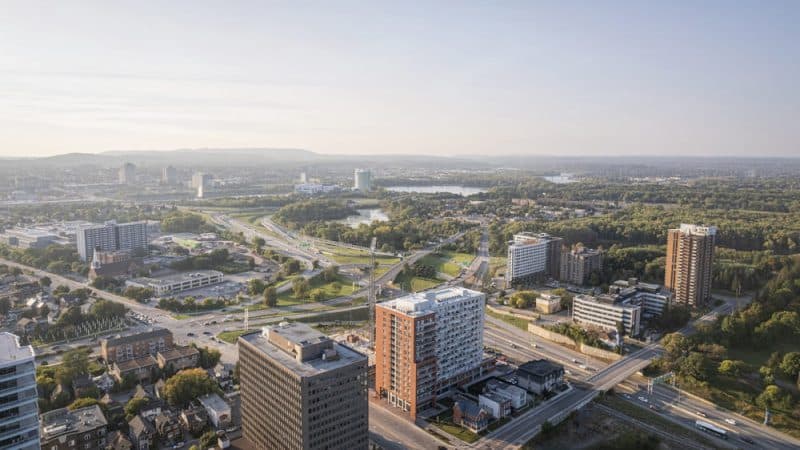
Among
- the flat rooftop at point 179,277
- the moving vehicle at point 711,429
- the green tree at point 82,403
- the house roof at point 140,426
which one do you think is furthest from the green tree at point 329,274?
the moving vehicle at point 711,429

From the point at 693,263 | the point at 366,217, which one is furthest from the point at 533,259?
the point at 366,217

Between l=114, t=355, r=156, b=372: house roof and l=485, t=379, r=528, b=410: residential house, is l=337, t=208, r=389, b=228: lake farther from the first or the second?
l=485, t=379, r=528, b=410: residential house

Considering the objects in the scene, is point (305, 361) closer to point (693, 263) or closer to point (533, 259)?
point (693, 263)

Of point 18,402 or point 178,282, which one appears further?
point 178,282

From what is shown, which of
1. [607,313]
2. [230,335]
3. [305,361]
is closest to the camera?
[305,361]

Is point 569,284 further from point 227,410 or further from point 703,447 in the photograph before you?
point 227,410

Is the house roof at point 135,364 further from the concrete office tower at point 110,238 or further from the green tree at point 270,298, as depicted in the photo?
the concrete office tower at point 110,238
